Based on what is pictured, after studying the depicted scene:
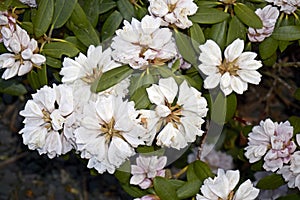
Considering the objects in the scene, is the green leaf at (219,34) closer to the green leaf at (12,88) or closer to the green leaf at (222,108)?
the green leaf at (222,108)

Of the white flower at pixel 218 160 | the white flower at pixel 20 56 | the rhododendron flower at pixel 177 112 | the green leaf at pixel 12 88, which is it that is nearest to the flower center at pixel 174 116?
the rhododendron flower at pixel 177 112

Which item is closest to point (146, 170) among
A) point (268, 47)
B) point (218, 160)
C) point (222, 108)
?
point (222, 108)

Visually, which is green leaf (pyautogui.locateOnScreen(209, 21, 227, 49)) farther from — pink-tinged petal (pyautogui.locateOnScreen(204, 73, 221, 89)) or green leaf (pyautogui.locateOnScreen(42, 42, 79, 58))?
green leaf (pyautogui.locateOnScreen(42, 42, 79, 58))

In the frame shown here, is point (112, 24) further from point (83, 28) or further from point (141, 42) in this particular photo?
A: point (141, 42)

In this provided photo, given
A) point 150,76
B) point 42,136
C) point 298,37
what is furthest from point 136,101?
point 298,37

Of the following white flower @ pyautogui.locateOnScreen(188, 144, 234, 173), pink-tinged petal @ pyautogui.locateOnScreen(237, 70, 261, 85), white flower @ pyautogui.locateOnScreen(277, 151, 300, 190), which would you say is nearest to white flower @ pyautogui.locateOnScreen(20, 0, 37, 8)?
pink-tinged petal @ pyautogui.locateOnScreen(237, 70, 261, 85)
